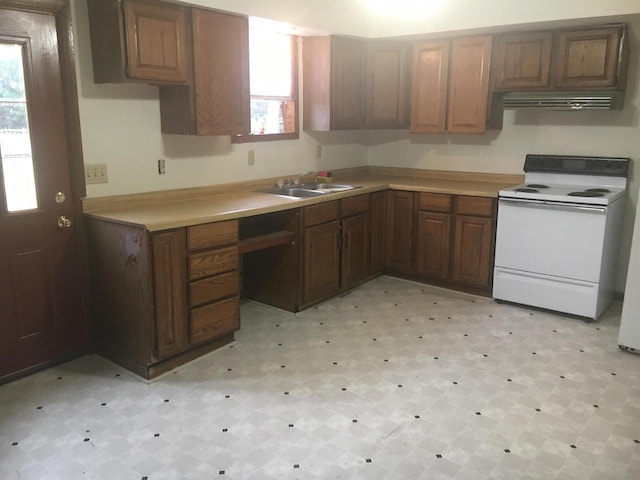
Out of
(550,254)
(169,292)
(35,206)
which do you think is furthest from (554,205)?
(35,206)

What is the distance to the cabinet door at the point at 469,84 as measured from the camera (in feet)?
14.1

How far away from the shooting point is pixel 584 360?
3256 mm

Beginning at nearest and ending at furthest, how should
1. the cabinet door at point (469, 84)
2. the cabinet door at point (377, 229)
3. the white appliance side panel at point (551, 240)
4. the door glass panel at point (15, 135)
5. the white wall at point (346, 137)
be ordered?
the door glass panel at point (15, 135), the white wall at point (346, 137), the white appliance side panel at point (551, 240), the cabinet door at point (469, 84), the cabinet door at point (377, 229)

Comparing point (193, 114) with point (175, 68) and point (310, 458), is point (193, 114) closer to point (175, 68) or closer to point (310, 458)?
point (175, 68)

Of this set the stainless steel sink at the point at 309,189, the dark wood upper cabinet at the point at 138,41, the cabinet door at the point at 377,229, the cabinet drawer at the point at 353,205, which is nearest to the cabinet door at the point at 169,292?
the dark wood upper cabinet at the point at 138,41

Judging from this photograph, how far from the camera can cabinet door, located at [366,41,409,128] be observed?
4730 mm

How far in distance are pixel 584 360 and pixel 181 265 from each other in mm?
2495

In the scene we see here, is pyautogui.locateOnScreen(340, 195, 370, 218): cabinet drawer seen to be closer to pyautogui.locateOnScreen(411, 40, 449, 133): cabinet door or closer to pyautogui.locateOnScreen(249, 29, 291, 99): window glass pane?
pyautogui.locateOnScreen(411, 40, 449, 133): cabinet door

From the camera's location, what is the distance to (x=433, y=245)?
4531 millimetres

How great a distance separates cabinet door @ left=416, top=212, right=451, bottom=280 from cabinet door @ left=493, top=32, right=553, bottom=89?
1.18 m

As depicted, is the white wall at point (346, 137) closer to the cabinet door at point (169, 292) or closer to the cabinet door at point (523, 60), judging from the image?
the cabinet door at point (523, 60)

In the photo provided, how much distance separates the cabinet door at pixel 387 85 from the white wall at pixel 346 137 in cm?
17

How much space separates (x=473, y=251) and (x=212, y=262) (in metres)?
2.21

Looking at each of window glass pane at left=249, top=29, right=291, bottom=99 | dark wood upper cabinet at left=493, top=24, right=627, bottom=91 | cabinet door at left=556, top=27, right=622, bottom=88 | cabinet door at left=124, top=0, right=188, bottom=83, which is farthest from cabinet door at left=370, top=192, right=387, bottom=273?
cabinet door at left=124, top=0, right=188, bottom=83
